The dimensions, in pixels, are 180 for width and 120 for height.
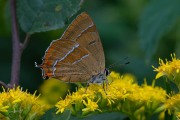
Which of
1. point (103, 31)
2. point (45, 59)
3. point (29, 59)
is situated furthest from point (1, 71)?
point (45, 59)

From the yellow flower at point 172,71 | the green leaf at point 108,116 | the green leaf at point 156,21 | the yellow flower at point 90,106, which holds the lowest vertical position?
the green leaf at point 108,116

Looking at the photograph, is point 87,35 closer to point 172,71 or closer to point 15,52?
point 15,52

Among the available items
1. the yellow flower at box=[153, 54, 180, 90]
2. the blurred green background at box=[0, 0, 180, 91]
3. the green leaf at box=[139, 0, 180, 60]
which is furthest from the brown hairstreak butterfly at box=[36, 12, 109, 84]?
the green leaf at box=[139, 0, 180, 60]

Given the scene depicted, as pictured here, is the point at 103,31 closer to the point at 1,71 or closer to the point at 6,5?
the point at 1,71

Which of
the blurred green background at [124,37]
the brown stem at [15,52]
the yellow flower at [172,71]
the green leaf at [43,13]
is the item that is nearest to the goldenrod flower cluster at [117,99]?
the yellow flower at [172,71]

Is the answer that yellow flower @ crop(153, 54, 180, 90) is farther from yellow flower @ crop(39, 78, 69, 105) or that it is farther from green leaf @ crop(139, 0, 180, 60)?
yellow flower @ crop(39, 78, 69, 105)

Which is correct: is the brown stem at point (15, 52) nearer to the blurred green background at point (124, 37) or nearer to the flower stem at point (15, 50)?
the flower stem at point (15, 50)

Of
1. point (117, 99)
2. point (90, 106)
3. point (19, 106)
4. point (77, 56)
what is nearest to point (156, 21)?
point (77, 56)
